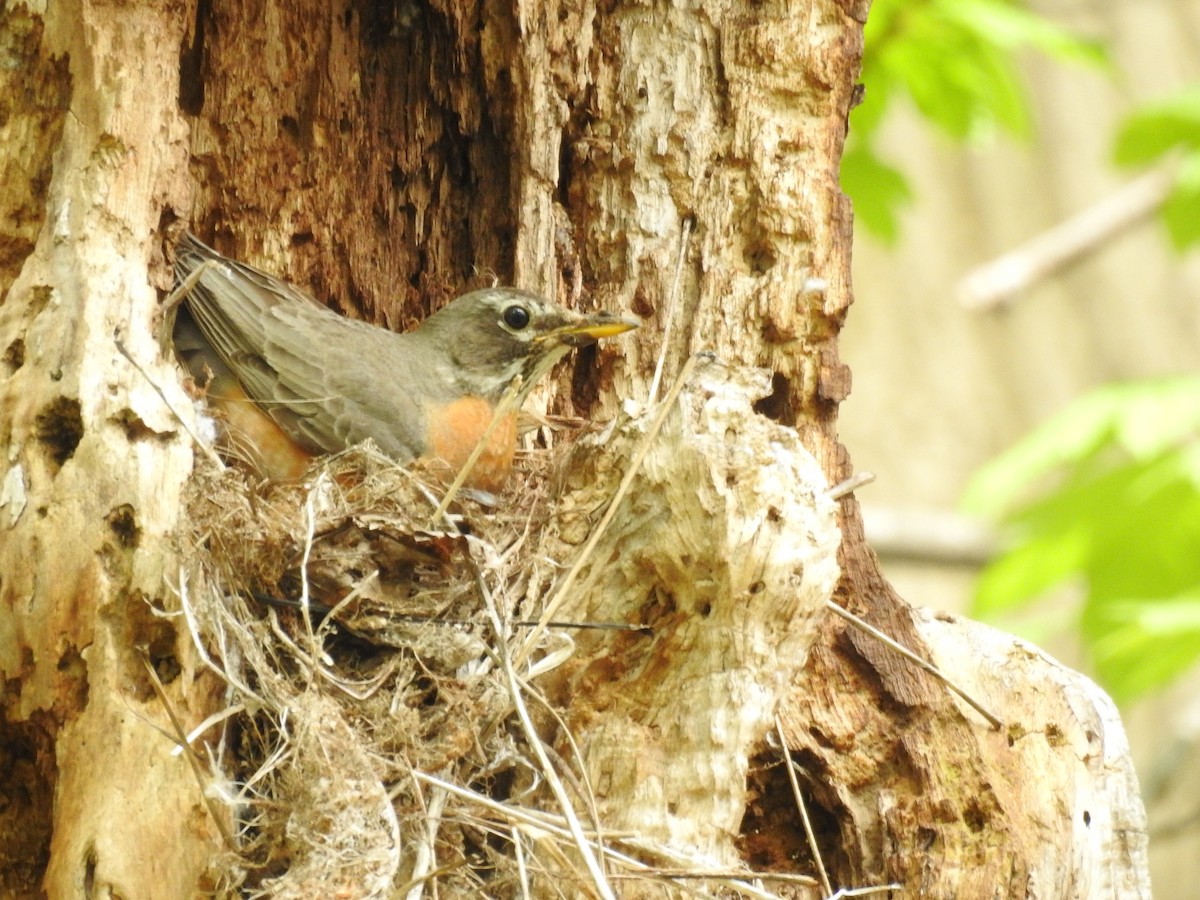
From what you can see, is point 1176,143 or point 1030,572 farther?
point 1176,143

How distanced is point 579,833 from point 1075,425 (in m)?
4.57

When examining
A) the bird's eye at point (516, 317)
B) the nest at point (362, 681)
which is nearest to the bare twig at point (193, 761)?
the nest at point (362, 681)

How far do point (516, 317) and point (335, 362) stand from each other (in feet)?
1.98

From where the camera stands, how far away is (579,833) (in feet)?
11.6

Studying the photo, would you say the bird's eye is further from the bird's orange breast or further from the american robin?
the bird's orange breast

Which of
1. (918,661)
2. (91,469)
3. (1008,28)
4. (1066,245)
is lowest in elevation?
(918,661)

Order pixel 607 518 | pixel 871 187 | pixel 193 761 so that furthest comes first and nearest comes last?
pixel 871 187 → pixel 607 518 → pixel 193 761

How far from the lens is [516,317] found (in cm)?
512

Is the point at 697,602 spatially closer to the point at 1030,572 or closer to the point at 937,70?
the point at 937,70

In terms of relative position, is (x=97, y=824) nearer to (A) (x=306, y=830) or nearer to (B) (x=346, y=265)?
(A) (x=306, y=830)

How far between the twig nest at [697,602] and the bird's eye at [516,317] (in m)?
1.07

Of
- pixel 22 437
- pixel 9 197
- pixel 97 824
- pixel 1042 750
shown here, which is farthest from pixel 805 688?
pixel 9 197

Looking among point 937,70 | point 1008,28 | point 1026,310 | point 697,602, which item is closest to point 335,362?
point 697,602

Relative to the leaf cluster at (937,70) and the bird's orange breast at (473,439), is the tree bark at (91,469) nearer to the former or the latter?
the bird's orange breast at (473,439)
